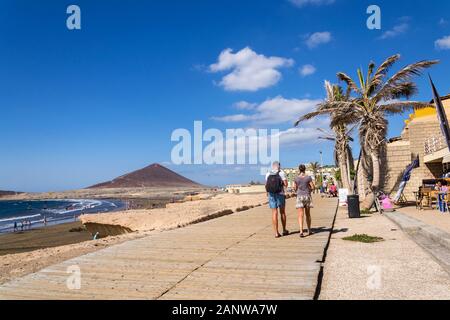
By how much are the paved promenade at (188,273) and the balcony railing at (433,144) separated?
42.4ft

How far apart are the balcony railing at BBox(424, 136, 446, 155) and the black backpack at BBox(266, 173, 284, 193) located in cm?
1233

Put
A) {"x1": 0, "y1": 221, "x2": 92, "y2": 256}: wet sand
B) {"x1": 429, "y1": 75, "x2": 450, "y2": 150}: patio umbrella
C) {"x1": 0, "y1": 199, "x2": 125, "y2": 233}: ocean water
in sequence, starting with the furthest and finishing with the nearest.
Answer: {"x1": 0, "y1": 199, "x2": 125, "y2": 233}: ocean water → {"x1": 0, "y1": 221, "x2": 92, "y2": 256}: wet sand → {"x1": 429, "y1": 75, "x2": 450, "y2": 150}: patio umbrella

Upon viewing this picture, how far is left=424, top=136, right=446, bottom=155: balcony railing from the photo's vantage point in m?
17.1

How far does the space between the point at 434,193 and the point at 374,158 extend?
3.01 m

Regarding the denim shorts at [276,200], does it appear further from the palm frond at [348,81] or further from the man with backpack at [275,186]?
the palm frond at [348,81]

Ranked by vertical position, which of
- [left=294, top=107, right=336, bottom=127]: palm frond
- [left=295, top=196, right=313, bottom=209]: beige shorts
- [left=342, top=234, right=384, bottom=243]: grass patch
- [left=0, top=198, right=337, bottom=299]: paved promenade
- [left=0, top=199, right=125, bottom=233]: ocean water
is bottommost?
[left=0, top=199, right=125, bottom=233]: ocean water

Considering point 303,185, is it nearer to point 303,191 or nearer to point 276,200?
point 303,191

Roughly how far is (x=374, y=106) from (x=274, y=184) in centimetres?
1090

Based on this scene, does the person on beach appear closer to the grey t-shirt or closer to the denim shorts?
the grey t-shirt

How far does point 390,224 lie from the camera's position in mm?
10406

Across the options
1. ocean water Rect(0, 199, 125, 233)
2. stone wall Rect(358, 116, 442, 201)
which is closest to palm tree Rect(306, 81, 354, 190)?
stone wall Rect(358, 116, 442, 201)

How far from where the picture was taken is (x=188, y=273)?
4.72 m

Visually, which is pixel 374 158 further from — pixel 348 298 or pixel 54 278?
pixel 54 278
